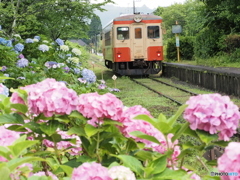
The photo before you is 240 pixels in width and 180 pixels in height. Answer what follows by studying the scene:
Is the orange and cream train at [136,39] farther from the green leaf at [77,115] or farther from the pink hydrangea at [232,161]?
the pink hydrangea at [232,161]

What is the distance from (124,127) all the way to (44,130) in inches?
12.2

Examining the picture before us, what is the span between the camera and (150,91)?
12156mm

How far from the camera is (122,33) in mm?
16422

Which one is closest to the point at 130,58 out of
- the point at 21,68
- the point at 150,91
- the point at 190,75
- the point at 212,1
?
the point at 190,75

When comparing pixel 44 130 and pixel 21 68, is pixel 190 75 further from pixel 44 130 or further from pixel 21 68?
pixel 44 130

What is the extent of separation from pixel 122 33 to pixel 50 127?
15.0 meters

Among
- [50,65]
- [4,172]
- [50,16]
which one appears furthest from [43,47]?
[4,172]

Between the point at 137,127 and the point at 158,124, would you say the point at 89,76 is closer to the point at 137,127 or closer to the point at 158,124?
the point at 137,127

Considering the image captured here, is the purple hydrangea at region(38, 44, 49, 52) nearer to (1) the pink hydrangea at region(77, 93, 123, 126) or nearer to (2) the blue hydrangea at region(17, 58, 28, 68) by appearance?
(2) the blue hydrangea at region(17, 58, 28, 68)

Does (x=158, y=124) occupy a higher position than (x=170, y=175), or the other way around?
(x=158, y=124)

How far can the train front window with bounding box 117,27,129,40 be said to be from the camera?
1638cm

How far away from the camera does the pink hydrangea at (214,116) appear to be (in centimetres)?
133

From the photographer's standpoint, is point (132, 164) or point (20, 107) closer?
point (132, 164)

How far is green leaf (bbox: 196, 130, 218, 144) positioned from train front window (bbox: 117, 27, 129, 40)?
15157 mm
